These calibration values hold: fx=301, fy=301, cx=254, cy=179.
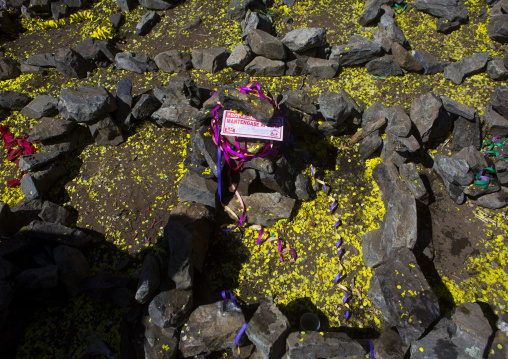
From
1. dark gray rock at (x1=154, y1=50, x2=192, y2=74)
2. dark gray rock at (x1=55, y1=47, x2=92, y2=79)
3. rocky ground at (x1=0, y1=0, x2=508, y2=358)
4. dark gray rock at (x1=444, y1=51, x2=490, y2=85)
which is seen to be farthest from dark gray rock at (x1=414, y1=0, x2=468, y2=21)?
dark gray rock at (x1=55, y1=47, x2=92, y2=79)

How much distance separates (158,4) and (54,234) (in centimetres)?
596

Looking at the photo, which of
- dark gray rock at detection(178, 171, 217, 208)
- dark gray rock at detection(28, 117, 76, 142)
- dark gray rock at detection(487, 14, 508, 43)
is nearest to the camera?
dark gray rock at detection(178, 171, 217, 208)

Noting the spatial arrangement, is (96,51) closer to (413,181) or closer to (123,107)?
(123,107)

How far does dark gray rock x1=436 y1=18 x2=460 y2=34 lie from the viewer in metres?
6.23

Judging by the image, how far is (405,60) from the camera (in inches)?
218

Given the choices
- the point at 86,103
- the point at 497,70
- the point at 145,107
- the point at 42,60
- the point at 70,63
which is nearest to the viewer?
the point at 86,103

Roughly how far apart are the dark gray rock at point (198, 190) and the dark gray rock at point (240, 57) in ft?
8.85

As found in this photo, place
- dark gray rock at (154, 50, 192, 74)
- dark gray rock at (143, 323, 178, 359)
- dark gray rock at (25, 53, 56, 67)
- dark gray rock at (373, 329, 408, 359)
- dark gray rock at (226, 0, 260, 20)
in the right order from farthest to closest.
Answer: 1. dark gray rock at (226, 0, 260, 20)
2. dark gray rock at (25, 53, 56, 67)
3. dark gray rock at (154, 50, 192, 74)
4. dark gray rock at (143, 323, 178, 359)
5. dark gray rock at (373, 329, 408, 359)

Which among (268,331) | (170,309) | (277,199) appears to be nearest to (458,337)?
(268,331)

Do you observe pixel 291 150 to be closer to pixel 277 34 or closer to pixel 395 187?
pixel 395 187

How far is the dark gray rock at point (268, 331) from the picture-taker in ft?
9.75

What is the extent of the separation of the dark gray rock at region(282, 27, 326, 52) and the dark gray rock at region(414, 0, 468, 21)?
2.72 meters

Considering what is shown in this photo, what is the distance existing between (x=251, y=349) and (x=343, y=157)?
3054 millimetres

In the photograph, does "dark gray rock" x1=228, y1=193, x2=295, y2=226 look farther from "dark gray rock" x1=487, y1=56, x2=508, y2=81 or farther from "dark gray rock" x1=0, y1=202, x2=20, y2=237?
"dark gray rock" x1=487, y1=56, x2=508, y2=81
